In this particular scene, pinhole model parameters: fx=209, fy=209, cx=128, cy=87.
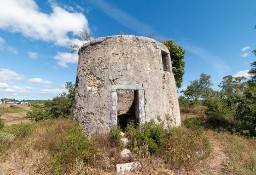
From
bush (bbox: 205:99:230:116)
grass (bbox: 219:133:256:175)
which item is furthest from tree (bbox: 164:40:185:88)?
grass (bbox: 219:133:256:175)

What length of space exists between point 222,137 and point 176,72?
34.4 ft

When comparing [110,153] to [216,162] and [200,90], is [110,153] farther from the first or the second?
[200,90]

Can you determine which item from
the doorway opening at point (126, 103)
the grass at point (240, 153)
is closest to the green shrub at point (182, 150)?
the grass at point (240, 153)

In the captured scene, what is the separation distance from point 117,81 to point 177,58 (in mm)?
12506

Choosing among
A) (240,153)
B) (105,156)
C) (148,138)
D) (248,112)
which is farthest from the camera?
(248,112)

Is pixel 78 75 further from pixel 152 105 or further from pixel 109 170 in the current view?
pixel 109 170

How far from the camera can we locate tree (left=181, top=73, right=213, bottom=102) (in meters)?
24.4

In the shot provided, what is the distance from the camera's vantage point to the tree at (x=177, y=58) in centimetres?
1848

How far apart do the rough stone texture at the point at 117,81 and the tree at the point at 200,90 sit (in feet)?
54.4

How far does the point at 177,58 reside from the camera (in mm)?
18828

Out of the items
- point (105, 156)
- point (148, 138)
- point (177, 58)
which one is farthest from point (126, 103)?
point (177, 58)

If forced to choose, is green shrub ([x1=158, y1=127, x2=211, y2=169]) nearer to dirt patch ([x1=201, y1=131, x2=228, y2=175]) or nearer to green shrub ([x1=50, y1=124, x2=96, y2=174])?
dirt patch ([x1=201, y1=131, x2=228, y2=175])

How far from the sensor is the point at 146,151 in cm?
630

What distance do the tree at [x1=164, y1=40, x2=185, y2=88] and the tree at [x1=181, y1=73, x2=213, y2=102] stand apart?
4801 millimetres
